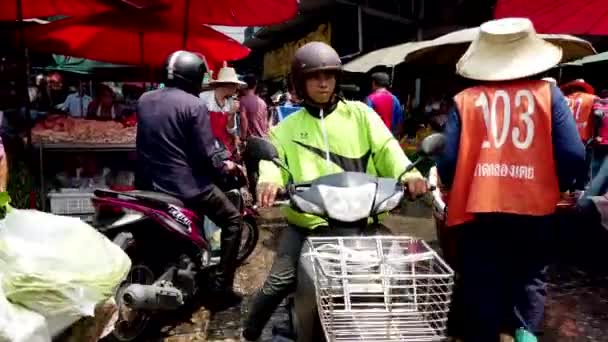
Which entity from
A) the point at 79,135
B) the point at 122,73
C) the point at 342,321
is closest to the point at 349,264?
the point at 342,321

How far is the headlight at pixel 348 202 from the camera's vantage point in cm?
264

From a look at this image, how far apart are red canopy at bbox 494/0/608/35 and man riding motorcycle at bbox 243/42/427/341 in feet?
12.1

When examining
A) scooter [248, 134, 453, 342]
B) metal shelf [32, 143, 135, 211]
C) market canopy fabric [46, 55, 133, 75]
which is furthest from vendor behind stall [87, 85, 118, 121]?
scooter [248, 134, 453, 342]

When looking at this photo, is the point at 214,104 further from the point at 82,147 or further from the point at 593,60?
the point at 593,60

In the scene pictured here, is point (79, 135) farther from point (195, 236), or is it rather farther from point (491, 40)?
point (491, 40)

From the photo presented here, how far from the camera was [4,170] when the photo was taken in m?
3.28

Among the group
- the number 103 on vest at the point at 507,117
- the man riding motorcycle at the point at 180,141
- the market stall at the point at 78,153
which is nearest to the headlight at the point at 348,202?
the number 103 on vest at the point at 507,117

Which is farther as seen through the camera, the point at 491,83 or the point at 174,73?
the point at 174,73

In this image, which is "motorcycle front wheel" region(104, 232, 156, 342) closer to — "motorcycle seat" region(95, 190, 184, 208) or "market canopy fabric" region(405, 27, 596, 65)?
"motorcycle seat" region(95, 190, 184, 208)

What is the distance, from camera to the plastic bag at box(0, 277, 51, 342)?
1.83 m

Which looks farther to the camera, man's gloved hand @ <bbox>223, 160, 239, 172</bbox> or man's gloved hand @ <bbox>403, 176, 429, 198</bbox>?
man's gloved hand @ <bbox>223, 160, 239, 172</bbox>

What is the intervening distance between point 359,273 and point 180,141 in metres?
2.43

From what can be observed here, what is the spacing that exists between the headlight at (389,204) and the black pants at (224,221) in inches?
83.6

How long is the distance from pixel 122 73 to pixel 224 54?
4.51 meters
